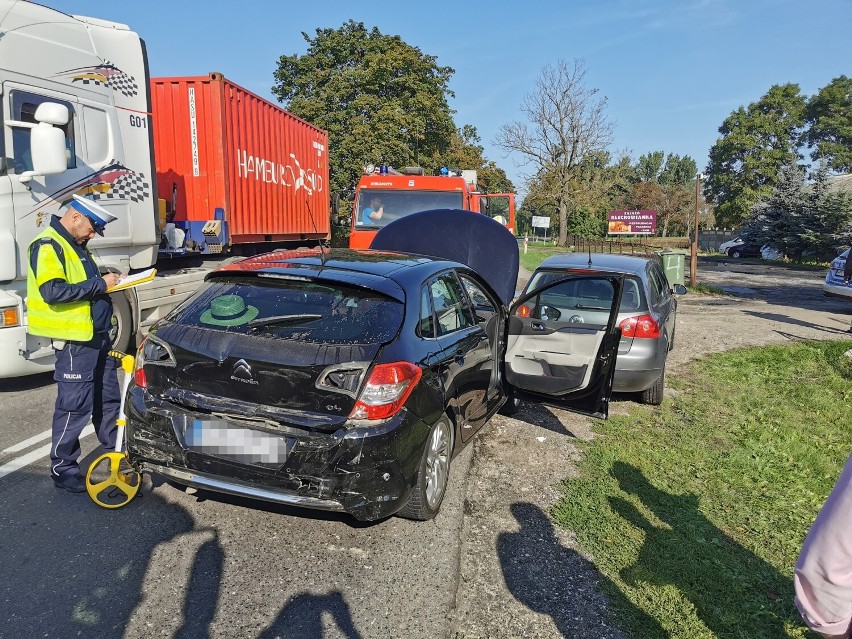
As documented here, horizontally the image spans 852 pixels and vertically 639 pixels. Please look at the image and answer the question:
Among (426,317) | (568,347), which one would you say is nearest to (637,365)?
(568,347)

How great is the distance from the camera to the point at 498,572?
3.26 m

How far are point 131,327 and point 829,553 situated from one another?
23.5 feet

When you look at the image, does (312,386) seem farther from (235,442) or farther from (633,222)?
(633,222)

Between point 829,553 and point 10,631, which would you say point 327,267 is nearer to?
point 10,631

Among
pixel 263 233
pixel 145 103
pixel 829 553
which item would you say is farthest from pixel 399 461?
pixel 263 233

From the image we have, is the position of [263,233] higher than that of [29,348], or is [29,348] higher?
[263,233]

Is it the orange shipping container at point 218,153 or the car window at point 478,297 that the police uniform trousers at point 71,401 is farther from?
the orange shipping container at point 218,153

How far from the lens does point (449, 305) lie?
4.27 meters

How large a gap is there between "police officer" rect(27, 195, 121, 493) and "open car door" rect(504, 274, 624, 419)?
123 inches

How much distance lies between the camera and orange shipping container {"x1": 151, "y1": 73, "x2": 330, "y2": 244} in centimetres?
902

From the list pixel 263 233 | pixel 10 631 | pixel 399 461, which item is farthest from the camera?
pixel 263 233

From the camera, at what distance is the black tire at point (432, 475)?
348 cm

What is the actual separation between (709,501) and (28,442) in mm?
5112

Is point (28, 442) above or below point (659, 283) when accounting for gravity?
below
